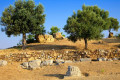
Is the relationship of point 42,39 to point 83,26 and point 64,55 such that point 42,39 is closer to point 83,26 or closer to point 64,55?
point 83,26

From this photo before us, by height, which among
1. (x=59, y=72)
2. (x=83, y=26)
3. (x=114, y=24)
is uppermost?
(x=114, y=24)

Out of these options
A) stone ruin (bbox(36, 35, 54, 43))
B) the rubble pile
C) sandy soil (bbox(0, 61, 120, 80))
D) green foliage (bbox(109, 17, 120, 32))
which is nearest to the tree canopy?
stone ruin (bbox(36, 35, 54, 43))

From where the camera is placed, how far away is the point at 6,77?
9562mm

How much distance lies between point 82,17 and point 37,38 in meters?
9.46

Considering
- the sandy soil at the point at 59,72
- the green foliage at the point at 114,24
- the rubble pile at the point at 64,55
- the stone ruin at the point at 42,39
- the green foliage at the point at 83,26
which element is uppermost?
the green foliage at the point at 114,24

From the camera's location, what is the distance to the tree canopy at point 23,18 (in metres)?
19.5

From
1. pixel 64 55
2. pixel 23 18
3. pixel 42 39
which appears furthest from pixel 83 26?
pixel 42 39

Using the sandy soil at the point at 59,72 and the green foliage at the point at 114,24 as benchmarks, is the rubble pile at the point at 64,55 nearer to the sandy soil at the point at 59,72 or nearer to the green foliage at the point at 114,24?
the sandy soil at the point at 59,72

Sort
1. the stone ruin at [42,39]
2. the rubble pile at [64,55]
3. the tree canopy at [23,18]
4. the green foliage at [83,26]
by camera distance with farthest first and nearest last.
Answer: the stone ruin at [42,39] → the tree canopy at [23,18] → the green foliage at [83,26] → the rubble pile at [64,55]

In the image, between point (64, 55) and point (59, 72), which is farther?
point (64, 55)

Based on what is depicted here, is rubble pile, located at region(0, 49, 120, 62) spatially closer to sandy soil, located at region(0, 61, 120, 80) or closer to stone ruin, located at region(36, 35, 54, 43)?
sandy soil, located at region(0, 61, 120, 80)

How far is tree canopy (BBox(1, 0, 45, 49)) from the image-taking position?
19469mm

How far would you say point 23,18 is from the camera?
1961 centimetres

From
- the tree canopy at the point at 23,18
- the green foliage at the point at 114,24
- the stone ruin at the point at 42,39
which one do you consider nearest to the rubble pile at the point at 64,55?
the tree canopy at the point at 23,18
